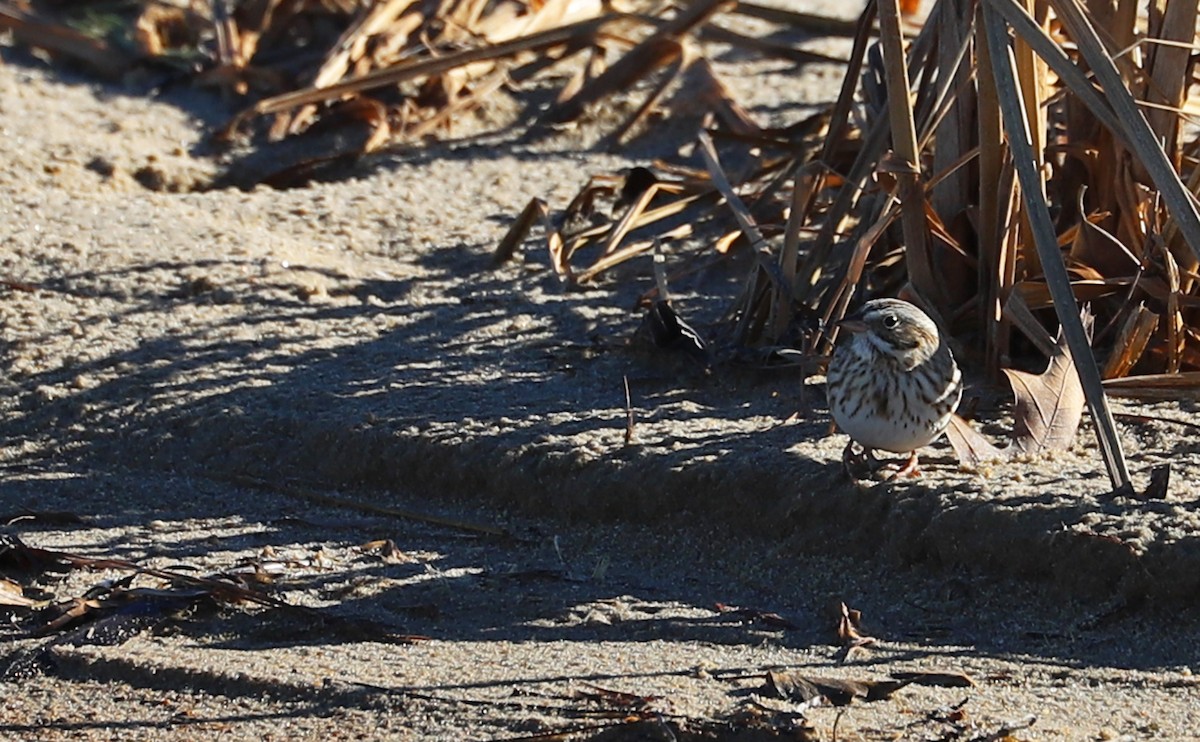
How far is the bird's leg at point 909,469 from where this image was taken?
14.1 ft

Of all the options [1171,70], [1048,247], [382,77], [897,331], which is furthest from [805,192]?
[382,77]

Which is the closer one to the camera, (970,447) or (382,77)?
(970,447)

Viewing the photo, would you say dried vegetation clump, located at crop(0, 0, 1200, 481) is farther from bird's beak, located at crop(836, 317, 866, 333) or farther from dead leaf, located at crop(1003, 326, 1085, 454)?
bird's beak, located at crop(836, 317, 866, 333)

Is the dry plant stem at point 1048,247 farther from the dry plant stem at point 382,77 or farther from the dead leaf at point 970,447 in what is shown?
the dry plant stem at point 382,77

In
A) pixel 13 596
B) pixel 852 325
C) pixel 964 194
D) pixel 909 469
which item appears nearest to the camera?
pixel 13 596

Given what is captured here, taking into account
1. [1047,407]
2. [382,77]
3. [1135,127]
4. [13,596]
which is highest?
[1135,127]

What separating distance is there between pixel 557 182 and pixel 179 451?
7.22ft

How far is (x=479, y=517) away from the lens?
462 cm

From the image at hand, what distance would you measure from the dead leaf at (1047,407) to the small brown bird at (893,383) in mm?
157

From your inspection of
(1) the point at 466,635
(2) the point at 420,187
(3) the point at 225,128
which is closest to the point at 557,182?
(2) the point at 420,187

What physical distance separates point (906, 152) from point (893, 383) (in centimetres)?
72

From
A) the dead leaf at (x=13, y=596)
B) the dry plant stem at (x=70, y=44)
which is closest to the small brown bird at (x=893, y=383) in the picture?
the dead leaf at (x=13, y=596)

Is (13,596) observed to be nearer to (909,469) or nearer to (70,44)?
(909,469)

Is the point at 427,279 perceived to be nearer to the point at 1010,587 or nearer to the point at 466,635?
the point at 466,635
